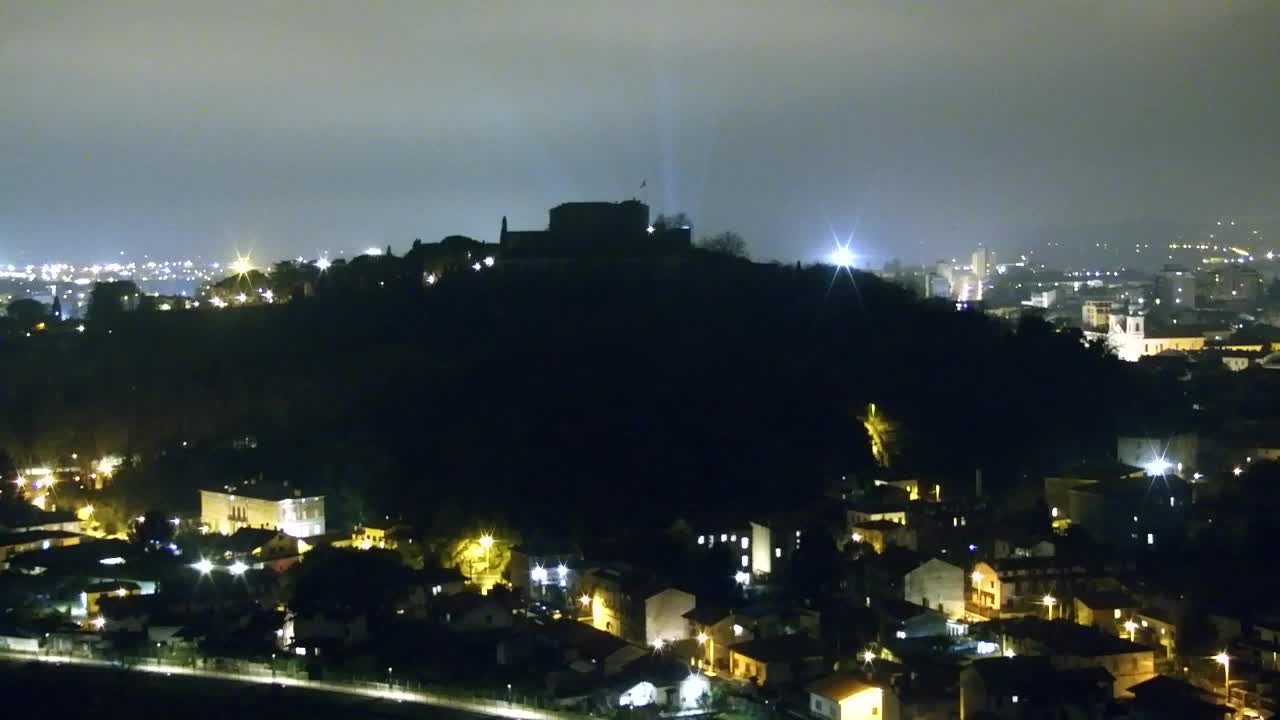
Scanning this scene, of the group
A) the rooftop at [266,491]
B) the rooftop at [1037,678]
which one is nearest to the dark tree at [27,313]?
the rooftop at [266,491]

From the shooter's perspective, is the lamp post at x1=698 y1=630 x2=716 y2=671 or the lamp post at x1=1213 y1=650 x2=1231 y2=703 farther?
the lamp post at x1=698 y1=630 x2=716 y2=671

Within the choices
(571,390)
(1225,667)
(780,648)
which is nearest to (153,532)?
(571,390)

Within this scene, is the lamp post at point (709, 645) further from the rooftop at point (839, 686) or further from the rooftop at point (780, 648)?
the rooftop at point (839, 686)

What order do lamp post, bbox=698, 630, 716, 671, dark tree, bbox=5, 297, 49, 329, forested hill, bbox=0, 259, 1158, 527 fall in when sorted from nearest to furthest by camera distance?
lamp post, bbox=698, 630, 716, 671 < forested hill, bbox=0, 259, 1158, 527 < dark tree, bbox=5, 297, 49, 329

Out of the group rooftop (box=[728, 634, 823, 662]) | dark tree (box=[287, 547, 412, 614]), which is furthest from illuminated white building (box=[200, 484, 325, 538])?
rooftop (box=[728, 634, 823, 662])

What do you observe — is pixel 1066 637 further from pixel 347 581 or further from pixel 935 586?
pixel 347 581

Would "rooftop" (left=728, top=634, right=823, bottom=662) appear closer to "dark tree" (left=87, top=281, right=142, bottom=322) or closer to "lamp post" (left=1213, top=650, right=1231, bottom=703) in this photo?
"lamp post" (left=1213, top=650, right=1231, bottom=703)
